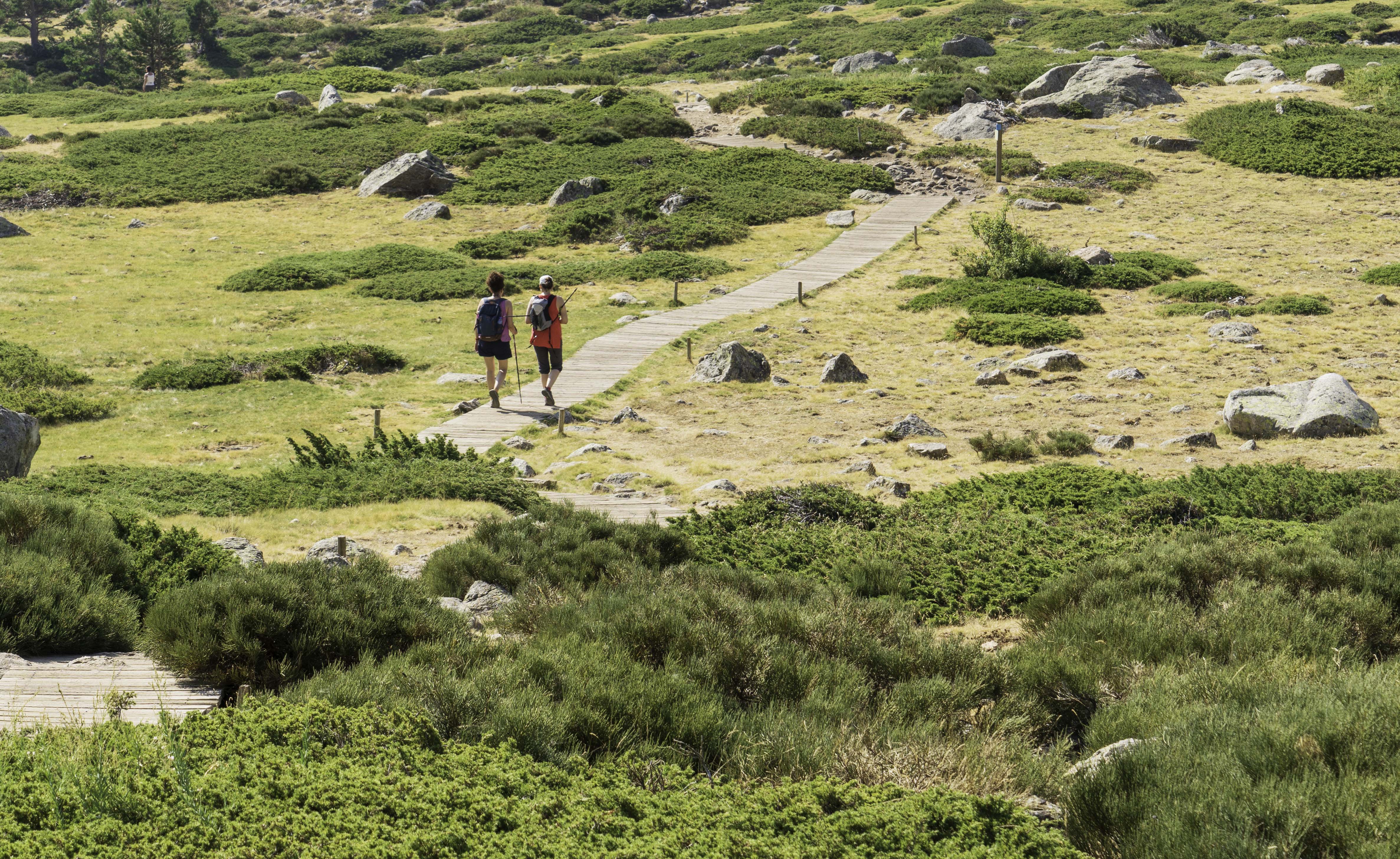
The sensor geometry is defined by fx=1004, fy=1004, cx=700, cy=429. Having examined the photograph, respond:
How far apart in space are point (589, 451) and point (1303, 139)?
107ft

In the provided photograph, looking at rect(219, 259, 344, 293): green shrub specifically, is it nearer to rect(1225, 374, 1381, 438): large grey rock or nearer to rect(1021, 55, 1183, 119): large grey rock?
rect(1225, 374, 1381, 438): large grey rock

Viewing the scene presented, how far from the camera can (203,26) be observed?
82250 millimetres

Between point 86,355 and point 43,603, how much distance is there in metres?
15.6

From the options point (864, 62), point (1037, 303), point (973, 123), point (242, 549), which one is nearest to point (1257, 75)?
point (973, 123)

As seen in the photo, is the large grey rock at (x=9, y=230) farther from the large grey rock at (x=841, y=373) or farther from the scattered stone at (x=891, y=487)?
the scattered stone at (x=891, y=487)

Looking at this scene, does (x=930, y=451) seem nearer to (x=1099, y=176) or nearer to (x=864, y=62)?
(x=1099, y=176)

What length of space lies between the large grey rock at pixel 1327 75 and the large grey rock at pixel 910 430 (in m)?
39.0

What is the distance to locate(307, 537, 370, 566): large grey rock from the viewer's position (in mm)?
8164

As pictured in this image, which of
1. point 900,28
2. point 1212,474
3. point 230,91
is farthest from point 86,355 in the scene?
point 900,28

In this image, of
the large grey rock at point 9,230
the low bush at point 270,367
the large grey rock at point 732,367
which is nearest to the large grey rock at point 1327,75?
the large grey rock at point 732,367

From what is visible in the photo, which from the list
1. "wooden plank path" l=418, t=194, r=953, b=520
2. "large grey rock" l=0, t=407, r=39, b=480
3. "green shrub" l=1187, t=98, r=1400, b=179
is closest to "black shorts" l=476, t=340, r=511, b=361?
"wooden plank path" l=418, t=194, r=953, b=520

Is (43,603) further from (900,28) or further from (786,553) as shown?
(900,28)

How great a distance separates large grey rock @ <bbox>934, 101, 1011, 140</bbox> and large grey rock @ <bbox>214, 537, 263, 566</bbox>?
37.7 metres

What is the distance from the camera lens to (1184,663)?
6.16 metres
